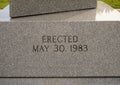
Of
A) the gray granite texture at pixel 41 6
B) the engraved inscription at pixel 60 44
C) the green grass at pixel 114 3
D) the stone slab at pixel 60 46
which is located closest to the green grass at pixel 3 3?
the green grass at pixel 114 3

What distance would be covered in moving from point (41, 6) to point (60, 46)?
1.99 feet

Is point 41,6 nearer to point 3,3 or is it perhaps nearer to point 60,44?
point 60,44

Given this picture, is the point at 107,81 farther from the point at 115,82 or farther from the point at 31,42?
the point at 31,42

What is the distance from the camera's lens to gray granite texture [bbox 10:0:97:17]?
13.7 ft

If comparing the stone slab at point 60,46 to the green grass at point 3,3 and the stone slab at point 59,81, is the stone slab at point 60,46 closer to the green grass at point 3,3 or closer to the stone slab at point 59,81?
the stone slab at point 59,81

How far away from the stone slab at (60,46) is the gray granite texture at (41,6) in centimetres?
13

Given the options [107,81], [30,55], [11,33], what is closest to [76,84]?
[107,81]

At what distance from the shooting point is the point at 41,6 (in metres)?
4.31

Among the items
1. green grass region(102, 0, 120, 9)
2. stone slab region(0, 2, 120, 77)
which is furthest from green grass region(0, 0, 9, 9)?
stone slab region(0, 2, 120, 77)

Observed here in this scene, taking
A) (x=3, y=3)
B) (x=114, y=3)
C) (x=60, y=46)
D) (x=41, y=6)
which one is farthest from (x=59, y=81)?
(x=3, y=3)

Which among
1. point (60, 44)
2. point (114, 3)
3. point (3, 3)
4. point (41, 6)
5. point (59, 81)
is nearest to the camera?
point (60, 44)

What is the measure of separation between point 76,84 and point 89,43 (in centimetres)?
51

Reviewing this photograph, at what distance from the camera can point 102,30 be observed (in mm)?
4023

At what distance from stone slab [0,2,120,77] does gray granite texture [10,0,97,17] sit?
128 millimetres
